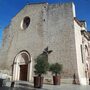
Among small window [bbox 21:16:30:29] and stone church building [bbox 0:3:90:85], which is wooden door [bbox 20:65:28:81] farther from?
small window [bbox 21:16:30:29]

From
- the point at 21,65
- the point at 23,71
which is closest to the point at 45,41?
the point at 21,65

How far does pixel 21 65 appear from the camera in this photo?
22.2 meters

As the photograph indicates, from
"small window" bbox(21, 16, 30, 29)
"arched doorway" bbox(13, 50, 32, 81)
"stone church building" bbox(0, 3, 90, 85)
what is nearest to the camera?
"stone church building" bbox(0, 3, 90, 85)

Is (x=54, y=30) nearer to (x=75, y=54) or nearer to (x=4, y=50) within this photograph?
(x=75, y=54)

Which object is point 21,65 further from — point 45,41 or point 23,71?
point 45,41

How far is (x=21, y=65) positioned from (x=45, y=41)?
493cm

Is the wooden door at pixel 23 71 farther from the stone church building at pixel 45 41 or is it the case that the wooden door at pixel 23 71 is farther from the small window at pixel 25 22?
the small window at pixel 25 22

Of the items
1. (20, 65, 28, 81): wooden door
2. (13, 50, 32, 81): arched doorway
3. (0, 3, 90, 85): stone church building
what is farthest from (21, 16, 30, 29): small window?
(20, 65, 28, 81): wooden door

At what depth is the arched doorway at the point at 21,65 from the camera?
21.3m

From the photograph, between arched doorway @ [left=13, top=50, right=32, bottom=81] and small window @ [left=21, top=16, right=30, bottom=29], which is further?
small window @ [left=21, top=16, right=30, bottom=29]

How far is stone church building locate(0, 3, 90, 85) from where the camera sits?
18172 millimetres

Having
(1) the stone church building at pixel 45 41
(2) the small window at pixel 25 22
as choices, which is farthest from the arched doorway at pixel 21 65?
(2) the small window at pixel 25 22

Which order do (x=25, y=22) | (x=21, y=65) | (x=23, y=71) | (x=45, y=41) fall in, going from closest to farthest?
(x=45, y=41) < (x=23, y=71) < (x=21, y=65) < (x=25, y=22)

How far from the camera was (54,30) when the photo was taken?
779 inches
